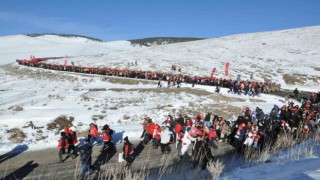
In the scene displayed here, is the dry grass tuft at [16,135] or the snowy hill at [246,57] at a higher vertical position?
the snowy hill at [246,57]

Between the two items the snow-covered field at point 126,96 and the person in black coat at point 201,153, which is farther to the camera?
the snow-covered field at point 126,96

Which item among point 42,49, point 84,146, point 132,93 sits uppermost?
point 42,49

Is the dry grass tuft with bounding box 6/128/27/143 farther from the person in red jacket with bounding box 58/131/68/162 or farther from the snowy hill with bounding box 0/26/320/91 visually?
the snowy hill with bounding box 0/26/320/91

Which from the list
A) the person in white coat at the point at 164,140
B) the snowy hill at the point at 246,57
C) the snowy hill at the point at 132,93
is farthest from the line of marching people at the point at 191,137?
the snowy hill at the point at 246,57

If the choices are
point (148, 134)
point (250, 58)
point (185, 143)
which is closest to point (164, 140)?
point (185, 143)

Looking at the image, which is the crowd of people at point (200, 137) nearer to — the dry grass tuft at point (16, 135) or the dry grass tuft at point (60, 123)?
the dry grass tuft at point (16, 135)

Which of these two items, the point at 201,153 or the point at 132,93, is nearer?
the point at 201,153

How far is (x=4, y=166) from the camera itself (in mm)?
13008

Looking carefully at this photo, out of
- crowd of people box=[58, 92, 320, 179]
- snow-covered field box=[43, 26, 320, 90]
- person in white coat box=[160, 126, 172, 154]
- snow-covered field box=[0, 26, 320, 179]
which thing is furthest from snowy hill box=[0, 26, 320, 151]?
person in white coat box=[160, 126, 172, 154]

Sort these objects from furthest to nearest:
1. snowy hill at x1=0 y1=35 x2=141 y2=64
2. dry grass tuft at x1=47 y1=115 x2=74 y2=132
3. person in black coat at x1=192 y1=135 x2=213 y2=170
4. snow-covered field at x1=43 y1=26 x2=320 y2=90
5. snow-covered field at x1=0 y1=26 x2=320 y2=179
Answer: snowy hill at x1=0 y1=35 x2=141 y2=64
snow-covered field at x1=43 y1=26 x2=320 y2=90
snow-covered field at x1=0 y1=26 x2=320 y2=179
dry grass tuft at x1=47 y1=115 x2=74 y2=132
person in black coat at x1=192 y1=135 x2=213 y2=170

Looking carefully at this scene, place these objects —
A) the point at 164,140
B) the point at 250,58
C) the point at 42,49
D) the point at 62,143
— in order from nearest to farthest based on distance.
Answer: the point at 62,143 < the point at 164,140 < the point at 250,58 < the point at 42,49

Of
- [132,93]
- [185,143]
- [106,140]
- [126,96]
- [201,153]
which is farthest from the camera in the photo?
[132,93]

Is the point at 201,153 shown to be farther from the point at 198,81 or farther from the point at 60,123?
the point at 198,81

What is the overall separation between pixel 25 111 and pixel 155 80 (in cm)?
2013
